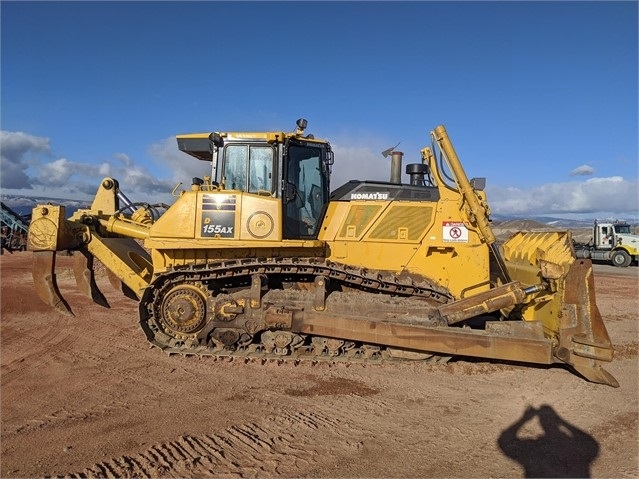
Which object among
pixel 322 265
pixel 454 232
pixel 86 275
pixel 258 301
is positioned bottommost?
pixel 258 301

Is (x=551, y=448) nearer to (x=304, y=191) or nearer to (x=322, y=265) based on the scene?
(x=322, y=265)

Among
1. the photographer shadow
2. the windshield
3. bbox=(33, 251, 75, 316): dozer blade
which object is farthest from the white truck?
bbox=(33, 251, 75, 316): dozer blade

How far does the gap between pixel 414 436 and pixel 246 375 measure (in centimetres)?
250

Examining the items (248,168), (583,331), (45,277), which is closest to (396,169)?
(248,168)

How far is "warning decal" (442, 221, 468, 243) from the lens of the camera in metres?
6.90

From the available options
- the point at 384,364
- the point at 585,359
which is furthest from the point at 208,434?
the point at 585,359

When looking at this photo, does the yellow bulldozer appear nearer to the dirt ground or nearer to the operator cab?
the operator cab

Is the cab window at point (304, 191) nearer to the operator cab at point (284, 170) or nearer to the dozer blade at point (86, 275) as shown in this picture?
the operator cab at point (284, 170)

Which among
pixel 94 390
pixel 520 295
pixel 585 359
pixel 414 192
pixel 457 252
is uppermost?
pixel 414 192

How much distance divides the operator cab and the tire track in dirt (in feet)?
9.70

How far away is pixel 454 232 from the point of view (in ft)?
22.8

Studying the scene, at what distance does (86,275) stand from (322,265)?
13.9ft

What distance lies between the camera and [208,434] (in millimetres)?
4375

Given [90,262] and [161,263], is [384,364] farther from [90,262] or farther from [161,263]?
[90,262]
